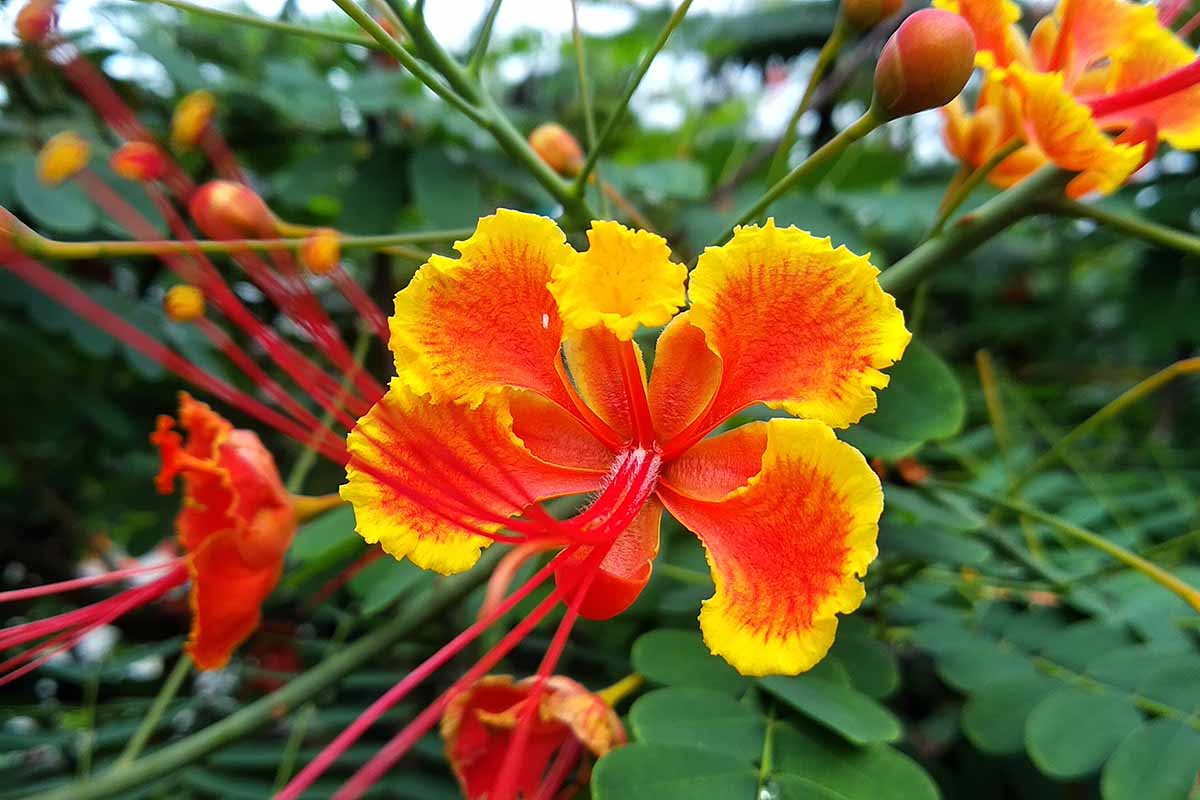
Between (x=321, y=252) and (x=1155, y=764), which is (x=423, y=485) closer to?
(x=321, y=252)

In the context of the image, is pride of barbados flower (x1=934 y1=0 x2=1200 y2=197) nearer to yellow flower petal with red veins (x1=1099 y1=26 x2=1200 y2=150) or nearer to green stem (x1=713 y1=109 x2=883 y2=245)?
yellow flower petal with red veins (x1=1099 y1=26 x2=1200 y2=150)

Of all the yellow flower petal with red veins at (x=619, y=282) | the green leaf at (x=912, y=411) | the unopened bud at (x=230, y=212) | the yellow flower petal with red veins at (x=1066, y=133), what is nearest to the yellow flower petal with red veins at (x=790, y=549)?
the yellow flower petal with red veins at (x=619, y=282)

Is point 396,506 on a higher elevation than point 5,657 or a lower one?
higher

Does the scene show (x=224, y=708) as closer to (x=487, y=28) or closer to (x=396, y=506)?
(x=396, y=506)

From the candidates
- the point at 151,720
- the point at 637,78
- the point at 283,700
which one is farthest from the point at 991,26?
the point at 151,720

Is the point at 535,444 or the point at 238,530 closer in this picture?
the point at 535,444

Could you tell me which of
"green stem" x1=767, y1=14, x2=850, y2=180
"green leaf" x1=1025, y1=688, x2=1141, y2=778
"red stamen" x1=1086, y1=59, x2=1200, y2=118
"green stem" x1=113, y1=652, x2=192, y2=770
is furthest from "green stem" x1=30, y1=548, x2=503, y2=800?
"red stamen" x1=1086, y1=59, x2=1200, y2=118

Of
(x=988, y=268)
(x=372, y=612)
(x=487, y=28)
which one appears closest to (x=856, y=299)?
(x=487, y=28)
